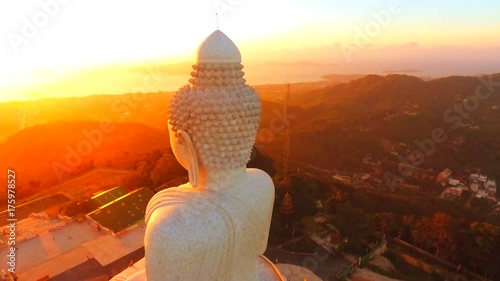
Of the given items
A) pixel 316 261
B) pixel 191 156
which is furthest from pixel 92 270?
pixel 191 156

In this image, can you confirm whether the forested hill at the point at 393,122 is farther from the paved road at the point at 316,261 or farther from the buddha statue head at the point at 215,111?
the buddha statue head at the point at 215,111

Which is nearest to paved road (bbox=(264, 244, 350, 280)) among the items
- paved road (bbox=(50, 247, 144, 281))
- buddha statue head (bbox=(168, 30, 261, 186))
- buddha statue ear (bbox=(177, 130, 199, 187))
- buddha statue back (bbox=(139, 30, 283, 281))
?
paved road (bbox=(50, 247, 144, 281))

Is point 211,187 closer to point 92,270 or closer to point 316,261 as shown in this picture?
point 92,270

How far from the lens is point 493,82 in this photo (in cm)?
4088

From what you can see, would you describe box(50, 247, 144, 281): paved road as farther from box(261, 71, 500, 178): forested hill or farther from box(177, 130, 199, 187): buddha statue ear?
box(261, 71, 500, 178): forested hill

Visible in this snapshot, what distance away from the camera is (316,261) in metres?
12.4

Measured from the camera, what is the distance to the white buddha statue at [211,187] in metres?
3.68

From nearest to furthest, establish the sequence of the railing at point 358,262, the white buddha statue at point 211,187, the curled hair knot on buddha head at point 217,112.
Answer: the white buddha statue at point 211,187 → the curled hair knot on buddha head at point 217,112 → the railing at point 358,262

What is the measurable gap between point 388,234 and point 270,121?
1217 centimetres

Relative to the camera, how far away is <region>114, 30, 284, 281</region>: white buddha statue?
3684 mm

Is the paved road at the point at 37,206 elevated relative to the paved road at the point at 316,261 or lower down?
elevated

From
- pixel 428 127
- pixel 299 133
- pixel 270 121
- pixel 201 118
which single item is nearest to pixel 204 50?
pixel 201 118

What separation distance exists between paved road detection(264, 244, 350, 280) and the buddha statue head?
8.82 metres

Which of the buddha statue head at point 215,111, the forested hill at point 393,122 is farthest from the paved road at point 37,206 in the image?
the forested hill at point 393,122
